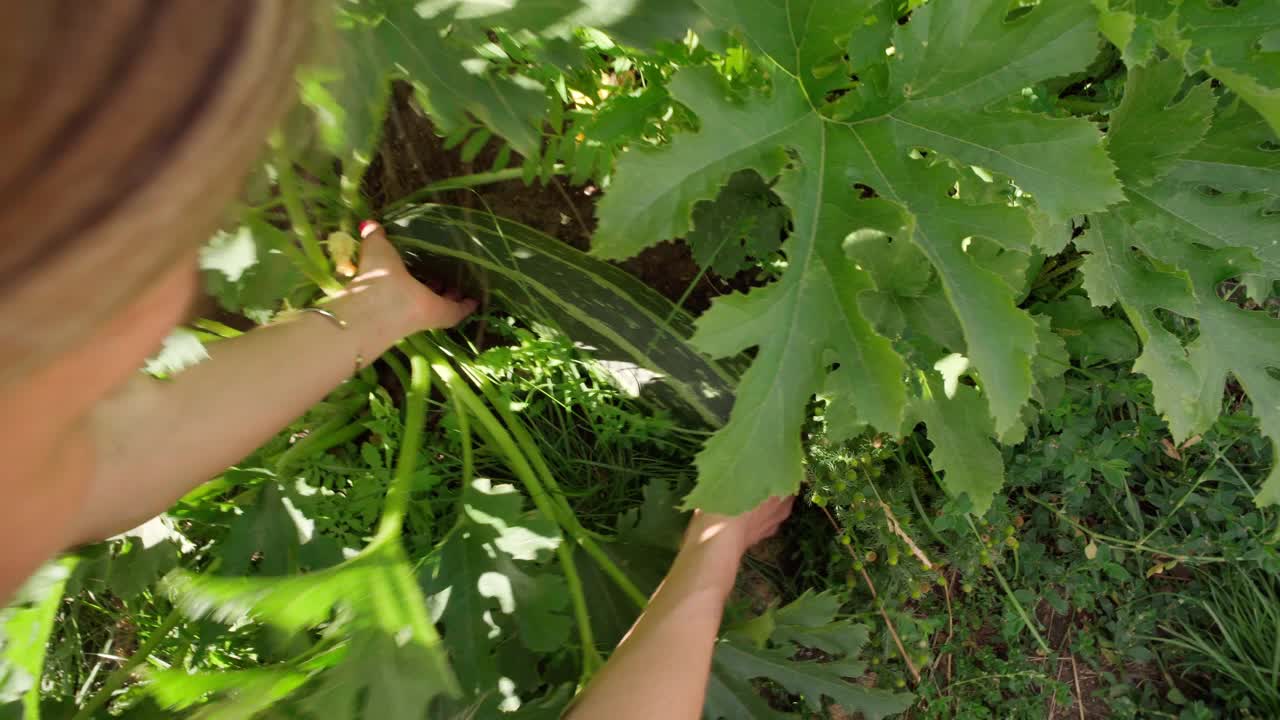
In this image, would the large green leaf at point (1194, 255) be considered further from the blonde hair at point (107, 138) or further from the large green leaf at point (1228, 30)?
the blonde hair at point (107, 138)

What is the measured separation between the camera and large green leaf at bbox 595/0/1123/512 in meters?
0.99

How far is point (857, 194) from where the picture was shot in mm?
1070

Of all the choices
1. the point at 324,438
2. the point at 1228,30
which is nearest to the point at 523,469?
the point at 324,438

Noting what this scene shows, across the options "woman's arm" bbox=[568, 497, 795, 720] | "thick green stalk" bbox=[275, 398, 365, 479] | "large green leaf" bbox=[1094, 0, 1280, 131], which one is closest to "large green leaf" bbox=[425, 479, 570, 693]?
"woman's arm" bbox=[568, 497, 795, 720]

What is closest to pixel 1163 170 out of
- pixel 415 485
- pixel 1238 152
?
pixel 1238 152

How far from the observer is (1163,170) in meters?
1.13

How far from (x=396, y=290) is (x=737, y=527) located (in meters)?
0.77

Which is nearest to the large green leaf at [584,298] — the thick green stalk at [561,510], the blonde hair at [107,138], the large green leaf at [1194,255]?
the thick green stalk at [561,510]

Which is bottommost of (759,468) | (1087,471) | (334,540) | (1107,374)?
(1087,471)

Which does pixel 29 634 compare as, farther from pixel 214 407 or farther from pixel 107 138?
pixel 107 138

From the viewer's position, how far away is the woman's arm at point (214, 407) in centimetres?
114

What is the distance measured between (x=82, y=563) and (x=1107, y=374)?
5.72ft

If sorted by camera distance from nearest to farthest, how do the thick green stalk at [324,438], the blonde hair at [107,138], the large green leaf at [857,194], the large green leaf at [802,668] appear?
the blonde hair at [107,138], the large green leaf at [857,194], the large green leaf at [802,668], the thick green stalk at [324,438]

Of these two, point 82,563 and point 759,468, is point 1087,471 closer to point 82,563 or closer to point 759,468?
point 759,468
